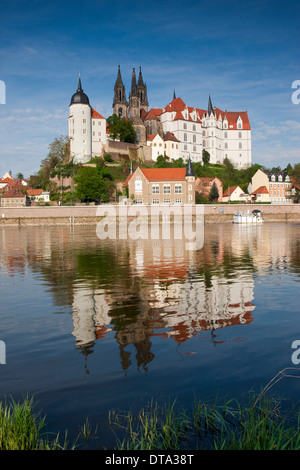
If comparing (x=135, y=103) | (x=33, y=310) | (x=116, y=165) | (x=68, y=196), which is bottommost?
(x=33, y=310)

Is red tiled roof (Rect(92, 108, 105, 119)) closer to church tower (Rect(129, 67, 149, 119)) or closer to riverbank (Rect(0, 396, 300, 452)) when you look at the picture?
church tower (Rect(129, 67, 149, 119))

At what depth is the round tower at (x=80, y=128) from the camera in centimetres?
11431

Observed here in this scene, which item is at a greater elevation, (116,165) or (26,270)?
(116,165)

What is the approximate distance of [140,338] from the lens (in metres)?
9.63

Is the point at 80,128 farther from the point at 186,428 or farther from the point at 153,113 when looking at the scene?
the point at 186,428

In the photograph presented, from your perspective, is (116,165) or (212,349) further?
(116,165)

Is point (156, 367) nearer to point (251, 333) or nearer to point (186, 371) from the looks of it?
point (186, 371)

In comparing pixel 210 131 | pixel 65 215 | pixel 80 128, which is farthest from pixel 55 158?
pixel 210 131

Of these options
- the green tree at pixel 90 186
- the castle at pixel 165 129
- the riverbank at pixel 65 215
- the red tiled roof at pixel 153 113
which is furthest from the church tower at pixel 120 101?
the riverbank at pixel 65 215

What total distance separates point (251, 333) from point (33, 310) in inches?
258
